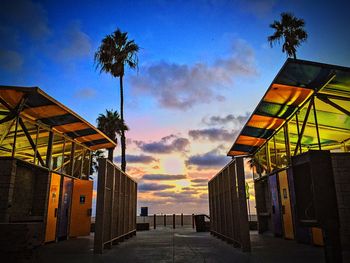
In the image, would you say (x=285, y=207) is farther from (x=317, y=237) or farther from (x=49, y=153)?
(x=49, y=153)

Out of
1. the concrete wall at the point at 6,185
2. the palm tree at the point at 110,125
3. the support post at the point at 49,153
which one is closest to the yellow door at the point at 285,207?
the support post at the point at 49,153

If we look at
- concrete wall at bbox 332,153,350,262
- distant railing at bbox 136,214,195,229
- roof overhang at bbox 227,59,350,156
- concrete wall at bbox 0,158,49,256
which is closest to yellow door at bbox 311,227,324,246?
concrete wall at bbox 332,153,350,262

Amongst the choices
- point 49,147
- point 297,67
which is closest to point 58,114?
point 49,147

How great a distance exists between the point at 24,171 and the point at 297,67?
10.4m

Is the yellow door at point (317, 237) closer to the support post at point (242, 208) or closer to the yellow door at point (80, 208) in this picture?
the support post at point (242, 208)

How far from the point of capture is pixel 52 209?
39.4 feet

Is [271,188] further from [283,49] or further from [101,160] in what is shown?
[283,49]

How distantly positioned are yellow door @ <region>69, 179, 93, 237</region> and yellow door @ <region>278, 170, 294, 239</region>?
946cm

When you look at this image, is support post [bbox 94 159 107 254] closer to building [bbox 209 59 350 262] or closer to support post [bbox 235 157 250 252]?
support post [bbox 235 157 250 252]

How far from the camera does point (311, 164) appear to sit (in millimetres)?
3389

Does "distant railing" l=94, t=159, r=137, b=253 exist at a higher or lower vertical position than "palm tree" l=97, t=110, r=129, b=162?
lower

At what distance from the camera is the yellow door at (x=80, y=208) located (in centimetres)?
1391

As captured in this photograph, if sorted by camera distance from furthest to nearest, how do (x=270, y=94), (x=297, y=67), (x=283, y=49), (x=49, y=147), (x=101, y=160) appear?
(x=283, y=49)
(x=49, y=147)
(x=270, y=94)
(x=101, y=160)
(x=297, y=67)

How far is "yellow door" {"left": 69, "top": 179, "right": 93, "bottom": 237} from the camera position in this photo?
13.9 metres
